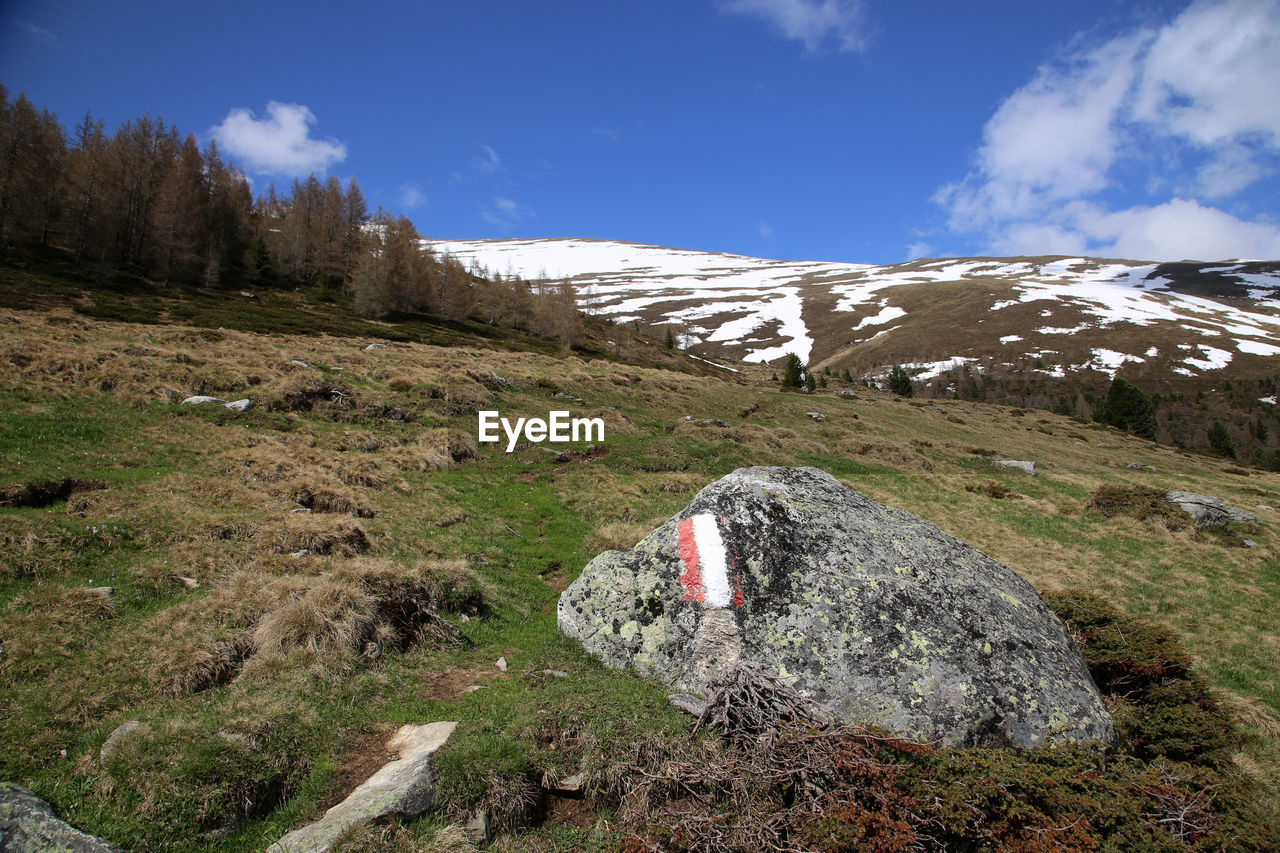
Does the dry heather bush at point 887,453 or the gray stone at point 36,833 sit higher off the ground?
the dry heather bush at point 887,453

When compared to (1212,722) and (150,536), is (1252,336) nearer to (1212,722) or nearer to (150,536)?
(1212,722)

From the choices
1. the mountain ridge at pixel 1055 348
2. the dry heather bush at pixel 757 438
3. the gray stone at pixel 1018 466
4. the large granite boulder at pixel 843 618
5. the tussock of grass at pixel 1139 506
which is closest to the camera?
the large granite boulder at pixel 843 618

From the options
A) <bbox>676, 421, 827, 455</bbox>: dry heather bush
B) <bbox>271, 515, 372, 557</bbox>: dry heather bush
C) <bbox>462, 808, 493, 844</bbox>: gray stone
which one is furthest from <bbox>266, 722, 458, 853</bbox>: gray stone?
<bbox>676, 421, 827, 455</bbox>: dry heather bush

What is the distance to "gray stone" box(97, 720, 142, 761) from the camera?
5547 mm

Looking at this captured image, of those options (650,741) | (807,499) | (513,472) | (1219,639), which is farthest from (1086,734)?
(513,472)

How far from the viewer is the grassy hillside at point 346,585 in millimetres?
5633

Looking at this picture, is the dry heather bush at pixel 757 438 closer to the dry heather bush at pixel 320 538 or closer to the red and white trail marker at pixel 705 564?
the dry heather bush at pixel 320 538

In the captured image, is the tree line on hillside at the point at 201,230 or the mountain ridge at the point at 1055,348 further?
the mountain ridge at the point at 1055,348

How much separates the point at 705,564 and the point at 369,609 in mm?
5406

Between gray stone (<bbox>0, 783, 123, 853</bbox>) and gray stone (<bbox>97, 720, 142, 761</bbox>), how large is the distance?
2.62 ft

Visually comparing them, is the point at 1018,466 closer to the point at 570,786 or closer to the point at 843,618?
the point at 843,618

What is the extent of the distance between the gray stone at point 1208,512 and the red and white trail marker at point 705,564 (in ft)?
87.5

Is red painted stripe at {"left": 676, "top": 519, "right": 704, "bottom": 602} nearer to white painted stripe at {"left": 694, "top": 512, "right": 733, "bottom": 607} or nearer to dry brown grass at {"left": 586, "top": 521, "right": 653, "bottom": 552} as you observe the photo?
white painted stripe at {"left": 694, "top": 512, "right": 733, "bottom": 607}

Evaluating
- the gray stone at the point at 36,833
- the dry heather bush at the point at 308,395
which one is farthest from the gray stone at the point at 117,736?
the dry heather bush at the point at 308,395
